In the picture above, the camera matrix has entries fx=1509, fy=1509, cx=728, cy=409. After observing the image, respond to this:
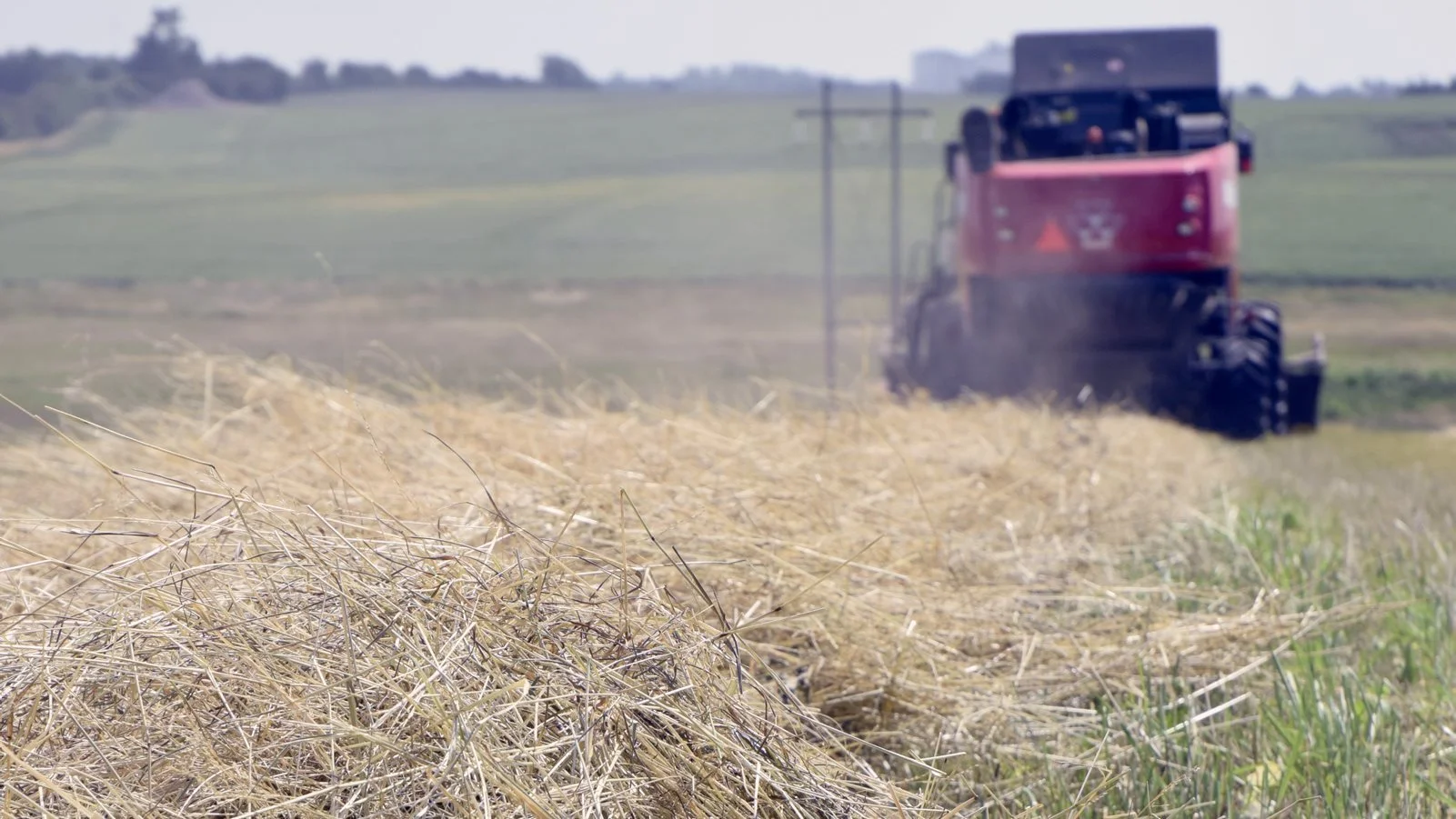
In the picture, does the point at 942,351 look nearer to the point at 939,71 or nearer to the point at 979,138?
the point at 979,138

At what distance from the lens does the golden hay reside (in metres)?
2.47

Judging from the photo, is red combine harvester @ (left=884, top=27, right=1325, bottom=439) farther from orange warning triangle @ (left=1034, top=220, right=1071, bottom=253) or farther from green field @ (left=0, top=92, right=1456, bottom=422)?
green field @ (left=0, top=92, right=1456, bottom=422)

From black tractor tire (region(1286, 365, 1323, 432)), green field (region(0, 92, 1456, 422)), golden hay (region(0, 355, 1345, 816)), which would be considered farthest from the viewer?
green field (region(0, 92, 1456, 422))

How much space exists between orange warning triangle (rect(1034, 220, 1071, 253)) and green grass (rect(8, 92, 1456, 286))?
21120 mm

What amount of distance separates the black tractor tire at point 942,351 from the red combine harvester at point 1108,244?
0.02 m

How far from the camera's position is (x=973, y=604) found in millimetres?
→ 4273

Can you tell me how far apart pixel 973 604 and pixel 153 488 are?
2620 mm

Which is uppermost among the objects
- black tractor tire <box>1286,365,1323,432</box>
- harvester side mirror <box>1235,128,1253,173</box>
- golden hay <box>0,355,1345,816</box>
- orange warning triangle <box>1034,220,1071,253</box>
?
harvester side mirror <box>1235,128,1253,173</box>

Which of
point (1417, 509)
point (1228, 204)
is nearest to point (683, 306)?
point (1228, 204)

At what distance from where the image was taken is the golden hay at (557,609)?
2.47m

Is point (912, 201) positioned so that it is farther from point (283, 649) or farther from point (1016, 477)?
point (283, 649)

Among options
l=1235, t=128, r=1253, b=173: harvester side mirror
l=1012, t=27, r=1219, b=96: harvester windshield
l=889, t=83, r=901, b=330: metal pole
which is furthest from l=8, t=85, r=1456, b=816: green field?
l=1012, t=27, r=1219, b=96: harvester windshield

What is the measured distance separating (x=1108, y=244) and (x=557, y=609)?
28.1 ft

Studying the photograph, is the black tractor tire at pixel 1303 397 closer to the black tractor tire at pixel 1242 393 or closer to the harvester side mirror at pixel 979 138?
the black tractor tire at pixel 1242 393
